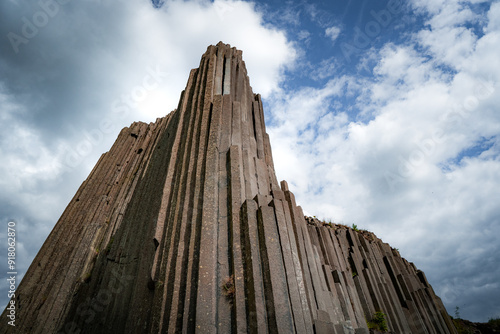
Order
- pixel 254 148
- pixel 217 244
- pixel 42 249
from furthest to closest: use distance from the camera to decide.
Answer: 1. pixel 42 249
2. pixel 254 148
3. pixel 217 244

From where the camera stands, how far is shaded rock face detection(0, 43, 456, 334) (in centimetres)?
353

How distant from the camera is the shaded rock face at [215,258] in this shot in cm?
353

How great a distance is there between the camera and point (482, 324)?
18.6m

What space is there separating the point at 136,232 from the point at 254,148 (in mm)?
4542

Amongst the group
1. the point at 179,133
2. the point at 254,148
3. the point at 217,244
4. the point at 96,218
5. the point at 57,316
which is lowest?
the point at 217,244

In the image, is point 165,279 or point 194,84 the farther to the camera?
point 194,84

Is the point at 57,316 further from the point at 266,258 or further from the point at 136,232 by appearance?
the point at 266,258

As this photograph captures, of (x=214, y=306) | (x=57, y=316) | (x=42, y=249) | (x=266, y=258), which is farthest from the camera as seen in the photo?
(x=42, y=249)

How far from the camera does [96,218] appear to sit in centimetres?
1271

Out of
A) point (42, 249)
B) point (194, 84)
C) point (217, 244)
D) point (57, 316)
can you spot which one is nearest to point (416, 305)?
point (217, 244)

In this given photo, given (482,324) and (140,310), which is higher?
(482,324)

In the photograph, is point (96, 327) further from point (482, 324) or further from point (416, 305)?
point (482, 324)

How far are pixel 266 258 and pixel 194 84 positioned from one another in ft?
22.7

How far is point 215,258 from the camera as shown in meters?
3.89
